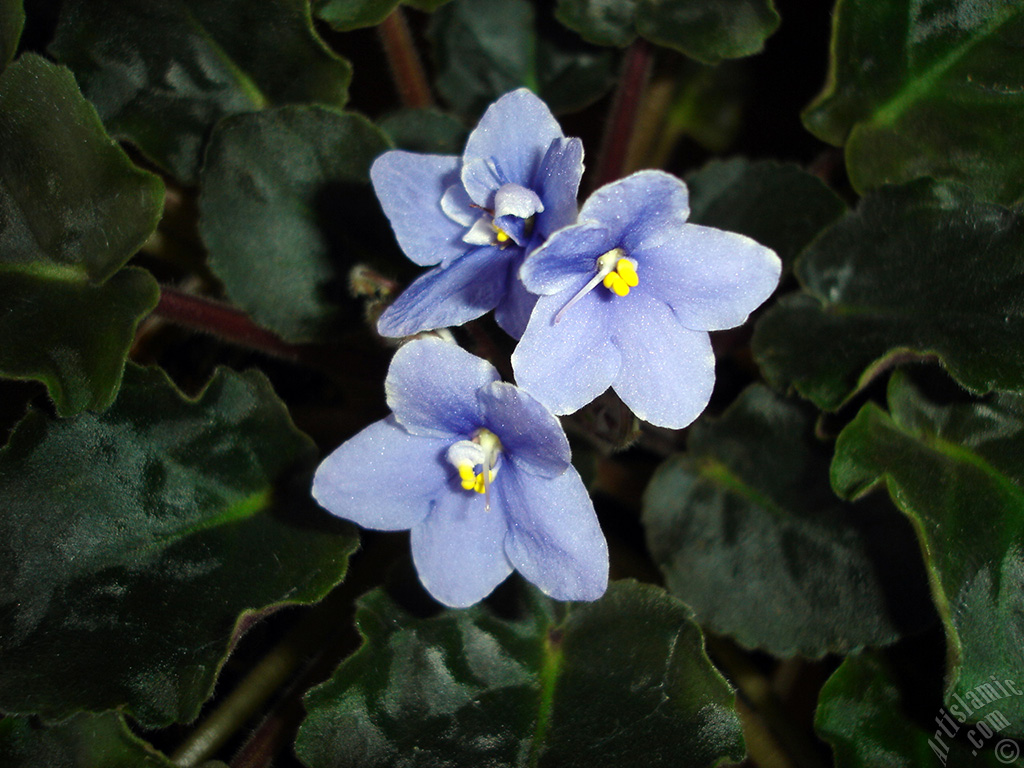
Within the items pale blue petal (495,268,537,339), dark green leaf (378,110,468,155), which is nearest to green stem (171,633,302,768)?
pale blue petal (495,268,537,339)

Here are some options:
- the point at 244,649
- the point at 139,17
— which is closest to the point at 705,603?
the point at 244,649

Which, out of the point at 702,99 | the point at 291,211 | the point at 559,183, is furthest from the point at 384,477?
the point at 702,99

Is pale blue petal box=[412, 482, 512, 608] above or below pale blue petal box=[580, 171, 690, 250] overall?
below

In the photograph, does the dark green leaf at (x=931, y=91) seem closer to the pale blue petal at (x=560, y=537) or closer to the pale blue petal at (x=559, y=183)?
the pale blue petal at (x=559, y=183)

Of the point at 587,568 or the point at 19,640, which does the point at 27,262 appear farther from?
the point at 587,568

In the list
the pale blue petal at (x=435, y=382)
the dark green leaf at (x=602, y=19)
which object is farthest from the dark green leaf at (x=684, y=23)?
the pale blue petal at (x=435, y=382)

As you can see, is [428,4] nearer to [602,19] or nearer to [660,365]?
[602,19]

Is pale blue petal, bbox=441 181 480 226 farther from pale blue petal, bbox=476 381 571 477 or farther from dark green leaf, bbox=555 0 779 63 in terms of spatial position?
dark green leaf, bbox=555 0 779 63

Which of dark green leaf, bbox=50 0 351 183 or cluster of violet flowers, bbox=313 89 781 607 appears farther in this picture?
dark green leaf, bbox=50 0 351 183
